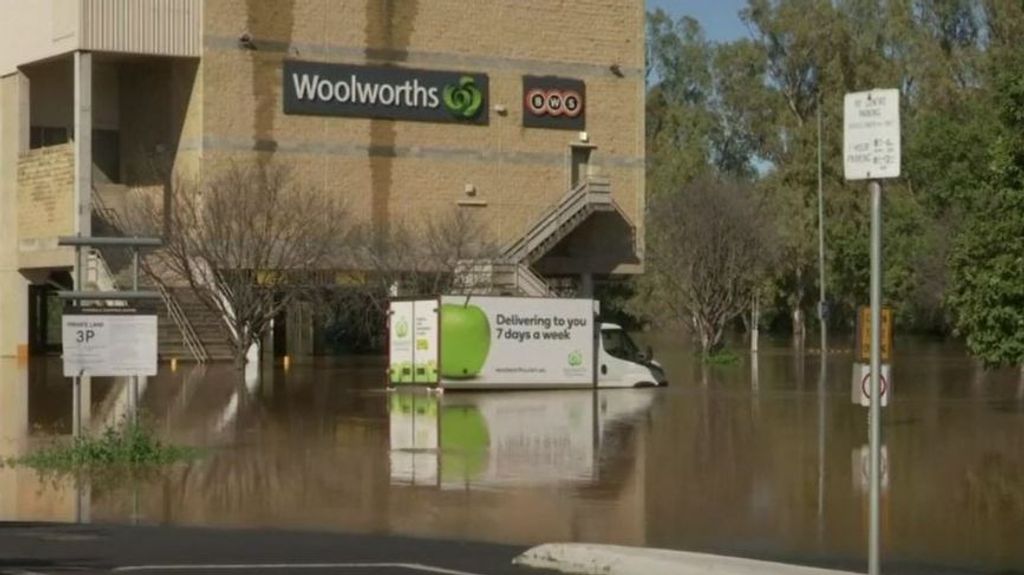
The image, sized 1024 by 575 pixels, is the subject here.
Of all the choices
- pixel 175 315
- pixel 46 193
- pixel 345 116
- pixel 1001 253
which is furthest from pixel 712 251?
pixel 1001 253

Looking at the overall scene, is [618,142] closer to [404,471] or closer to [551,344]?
[551,344]

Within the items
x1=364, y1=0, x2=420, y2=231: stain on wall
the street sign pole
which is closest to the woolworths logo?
x1=364, y1=0, x2=420, y2=231: stain on wall

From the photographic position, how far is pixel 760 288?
85.3 meters

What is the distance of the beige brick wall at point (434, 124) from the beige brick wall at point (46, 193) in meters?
5.30

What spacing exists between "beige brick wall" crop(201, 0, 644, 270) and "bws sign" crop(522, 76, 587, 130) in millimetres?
326

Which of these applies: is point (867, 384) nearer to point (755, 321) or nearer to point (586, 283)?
point (586, 283)

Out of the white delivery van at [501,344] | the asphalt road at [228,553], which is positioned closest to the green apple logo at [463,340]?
the white delivery van at [501,344]

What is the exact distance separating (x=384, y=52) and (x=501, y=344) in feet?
76.4

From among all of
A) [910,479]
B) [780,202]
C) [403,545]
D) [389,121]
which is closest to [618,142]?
[389,121]

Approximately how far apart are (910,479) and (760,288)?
61.3 m

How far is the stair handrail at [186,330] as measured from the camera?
201 ft

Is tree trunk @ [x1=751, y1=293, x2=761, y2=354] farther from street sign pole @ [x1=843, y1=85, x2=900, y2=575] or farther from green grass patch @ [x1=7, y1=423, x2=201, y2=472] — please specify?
street sign pole @ [x1=843, y1=85, x2=900, y2=575]

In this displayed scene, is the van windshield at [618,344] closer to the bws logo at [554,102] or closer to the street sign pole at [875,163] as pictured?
the bws logo at [554,102]

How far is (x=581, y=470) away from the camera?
25156 mm
